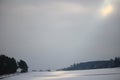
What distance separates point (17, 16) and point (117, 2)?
7408 millimetres

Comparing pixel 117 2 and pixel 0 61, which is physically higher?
pixel 117 2

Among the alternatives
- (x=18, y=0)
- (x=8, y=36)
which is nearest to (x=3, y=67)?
(x=8, y=36)

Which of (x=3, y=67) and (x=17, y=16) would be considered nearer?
(x=17, y=16)

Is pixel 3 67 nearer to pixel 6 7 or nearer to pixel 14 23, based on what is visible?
pixel 14 23

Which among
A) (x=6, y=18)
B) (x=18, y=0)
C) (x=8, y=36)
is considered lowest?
(x=8, y=36)

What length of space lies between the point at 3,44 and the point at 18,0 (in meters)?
3.17

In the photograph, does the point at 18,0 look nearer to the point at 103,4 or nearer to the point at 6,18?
the point at 6,18

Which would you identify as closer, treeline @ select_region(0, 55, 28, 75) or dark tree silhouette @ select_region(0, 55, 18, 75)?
treeline @ select_region(0, 55, 28, 75)

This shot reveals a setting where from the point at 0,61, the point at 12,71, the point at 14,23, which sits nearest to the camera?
the point at 14,23

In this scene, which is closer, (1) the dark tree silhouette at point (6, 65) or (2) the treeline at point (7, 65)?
(2) the treeline at point (7, 65)

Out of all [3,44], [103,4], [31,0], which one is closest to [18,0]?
[31,0]

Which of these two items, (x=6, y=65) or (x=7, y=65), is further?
(x=7, y=65)

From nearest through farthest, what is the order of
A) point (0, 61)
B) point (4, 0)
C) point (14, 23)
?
point (4, 0) → point (14, 23) → point (0, 61)

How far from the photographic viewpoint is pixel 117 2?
1608 cm
